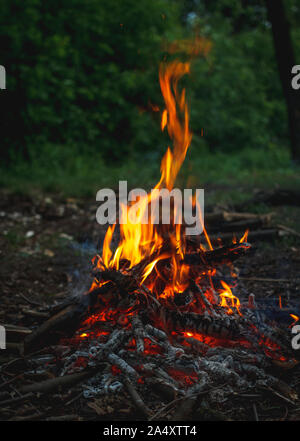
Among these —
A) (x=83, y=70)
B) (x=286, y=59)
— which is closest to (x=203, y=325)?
(x=83, y=70)

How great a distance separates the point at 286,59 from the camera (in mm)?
10141

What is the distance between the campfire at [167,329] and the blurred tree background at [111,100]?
468 centimetres

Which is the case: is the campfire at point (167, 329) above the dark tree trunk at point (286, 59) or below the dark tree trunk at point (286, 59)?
below

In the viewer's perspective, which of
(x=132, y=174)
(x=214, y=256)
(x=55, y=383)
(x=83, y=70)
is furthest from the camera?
(x=83, y=70)

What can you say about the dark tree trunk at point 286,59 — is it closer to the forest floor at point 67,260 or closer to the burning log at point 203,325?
the forest floor at point 67,260

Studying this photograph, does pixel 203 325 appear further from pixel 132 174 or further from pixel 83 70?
pixel 83 70

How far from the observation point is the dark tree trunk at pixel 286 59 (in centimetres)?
976

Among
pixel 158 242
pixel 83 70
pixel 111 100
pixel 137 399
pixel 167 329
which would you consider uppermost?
pixel 83 70

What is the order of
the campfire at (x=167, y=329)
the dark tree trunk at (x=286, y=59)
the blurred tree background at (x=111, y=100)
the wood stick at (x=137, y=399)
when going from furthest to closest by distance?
the dark tree trunk at (x=286, y=59)
the blurred tree background at (x=111, y=100)
the campfire at (x=167, y=329)
the wood stick at (x=137, y=399)

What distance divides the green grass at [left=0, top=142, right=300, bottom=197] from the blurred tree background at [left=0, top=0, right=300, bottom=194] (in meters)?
0.03

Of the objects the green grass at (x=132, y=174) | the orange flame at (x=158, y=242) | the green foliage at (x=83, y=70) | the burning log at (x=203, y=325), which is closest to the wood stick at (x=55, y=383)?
the burning log at (x=203, y=325)

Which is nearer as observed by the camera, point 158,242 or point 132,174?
point 158,242

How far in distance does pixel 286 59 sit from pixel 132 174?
171 inches
